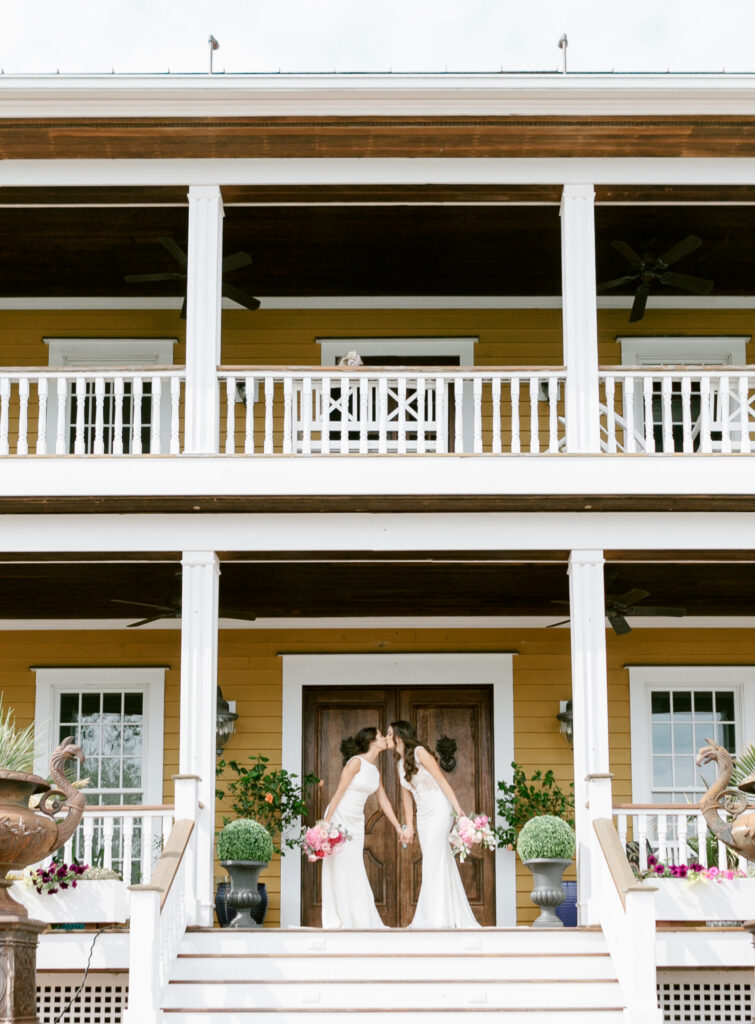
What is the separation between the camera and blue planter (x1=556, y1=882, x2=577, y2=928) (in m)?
12.0

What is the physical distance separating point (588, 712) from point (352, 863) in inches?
81.4

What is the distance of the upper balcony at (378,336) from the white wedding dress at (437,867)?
2.26 meters

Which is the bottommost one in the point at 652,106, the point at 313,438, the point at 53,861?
the point at 53,861

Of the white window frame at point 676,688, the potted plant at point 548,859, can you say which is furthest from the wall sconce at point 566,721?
the potted plant at point 548,859

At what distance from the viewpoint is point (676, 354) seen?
14.4 m

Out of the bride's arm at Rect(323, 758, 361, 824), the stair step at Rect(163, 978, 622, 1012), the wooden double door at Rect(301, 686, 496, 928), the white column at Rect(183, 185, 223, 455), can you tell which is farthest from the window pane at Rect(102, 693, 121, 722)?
the stair step at Rect(163, 978, 622, 1012)

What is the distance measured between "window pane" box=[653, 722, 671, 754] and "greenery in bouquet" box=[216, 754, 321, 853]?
310cm

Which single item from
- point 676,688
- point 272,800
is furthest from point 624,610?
point 272,800

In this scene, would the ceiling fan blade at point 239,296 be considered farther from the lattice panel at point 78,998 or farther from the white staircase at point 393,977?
the lattice panel at point 78,998

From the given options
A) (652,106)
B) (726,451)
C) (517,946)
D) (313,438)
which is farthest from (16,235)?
(517,946)

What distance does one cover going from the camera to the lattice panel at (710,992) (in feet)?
32.7

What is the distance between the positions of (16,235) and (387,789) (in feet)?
19.4

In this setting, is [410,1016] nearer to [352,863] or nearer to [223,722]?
[352,863]

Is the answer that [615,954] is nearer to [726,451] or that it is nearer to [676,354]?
[726,451]
